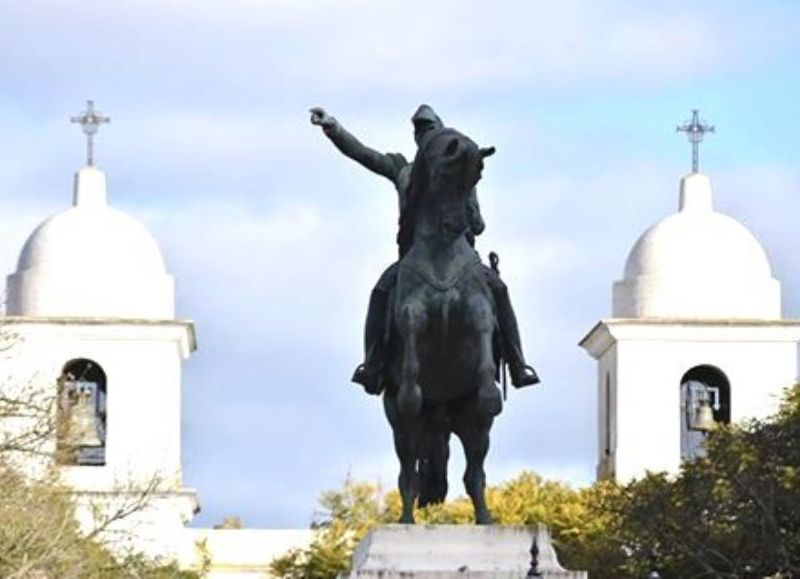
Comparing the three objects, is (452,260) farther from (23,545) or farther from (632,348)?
(632,348)

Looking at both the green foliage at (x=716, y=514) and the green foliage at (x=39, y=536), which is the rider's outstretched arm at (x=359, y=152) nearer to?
the green foliage at (x=39, y=536)

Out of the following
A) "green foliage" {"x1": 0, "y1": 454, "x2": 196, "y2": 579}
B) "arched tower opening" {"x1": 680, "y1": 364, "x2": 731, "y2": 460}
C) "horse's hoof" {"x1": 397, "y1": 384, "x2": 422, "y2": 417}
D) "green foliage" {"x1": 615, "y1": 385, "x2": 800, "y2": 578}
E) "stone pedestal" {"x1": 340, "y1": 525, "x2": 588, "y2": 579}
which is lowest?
"stone pedestal" {"x1": 340, "y1": 525, "x2": 588, "y2": 579}

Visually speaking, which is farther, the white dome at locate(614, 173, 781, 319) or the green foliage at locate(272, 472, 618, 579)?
the white dome at locate(614, 173, 781, 319)

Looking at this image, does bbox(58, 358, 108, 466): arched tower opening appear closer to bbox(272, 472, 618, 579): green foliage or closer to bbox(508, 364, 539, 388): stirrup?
bbox(272, 472, 618, 579): green foliage

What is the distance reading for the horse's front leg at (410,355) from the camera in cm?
3017

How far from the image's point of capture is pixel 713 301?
11156 centimetres

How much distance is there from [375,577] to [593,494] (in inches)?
2337

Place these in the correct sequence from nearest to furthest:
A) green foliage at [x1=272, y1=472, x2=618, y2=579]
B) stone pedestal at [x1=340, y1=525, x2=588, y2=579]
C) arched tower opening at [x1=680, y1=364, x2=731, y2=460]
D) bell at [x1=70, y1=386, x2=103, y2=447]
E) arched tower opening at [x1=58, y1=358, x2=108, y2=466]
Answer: stone pedestal at [x1=340, y1=525, x2=588, y2=579], green foliage at [x1=272, y1=472, x2=618, y2=579], bell at [x1=70, y1=386, x2=103, y2=447], arched tower opening at [x1=58, y1=358, x2=108, y2=466], arched tower opening at [x1=680, y1=364, x2=731, y2=460]

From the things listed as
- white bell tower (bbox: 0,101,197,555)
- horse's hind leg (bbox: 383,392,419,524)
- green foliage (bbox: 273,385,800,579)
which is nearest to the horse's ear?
horse's hind leg (bbox: 383,392,419,524)

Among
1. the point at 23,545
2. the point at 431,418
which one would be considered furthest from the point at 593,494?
the point at 431,418

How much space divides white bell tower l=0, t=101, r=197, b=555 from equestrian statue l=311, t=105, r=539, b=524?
76.2 metres

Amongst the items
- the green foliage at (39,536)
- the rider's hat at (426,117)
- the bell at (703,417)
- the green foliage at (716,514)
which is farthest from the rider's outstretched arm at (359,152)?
the bell at (703,417)

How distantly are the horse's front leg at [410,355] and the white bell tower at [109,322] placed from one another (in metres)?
76.5

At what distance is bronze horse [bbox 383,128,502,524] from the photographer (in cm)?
3023
